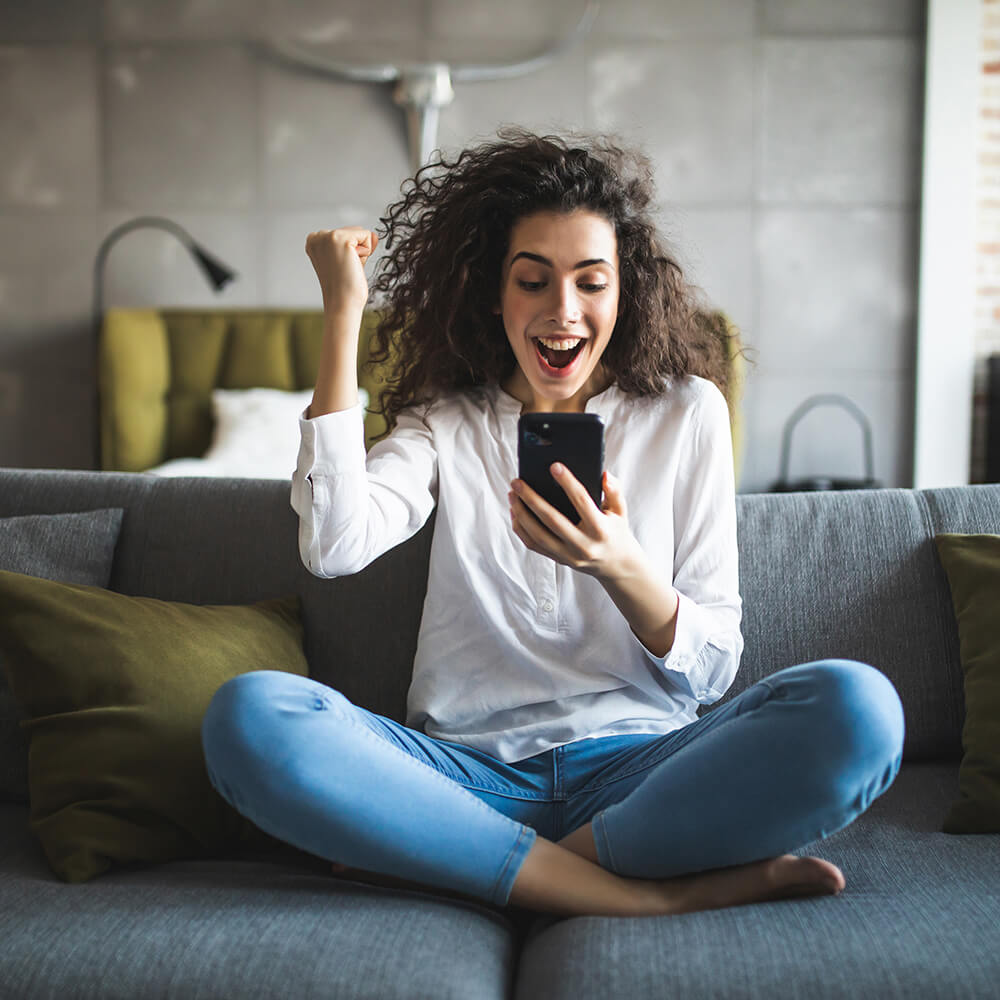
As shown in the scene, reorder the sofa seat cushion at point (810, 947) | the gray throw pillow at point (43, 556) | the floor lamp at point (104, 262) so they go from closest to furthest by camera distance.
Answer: the sofa seat cushion at point (810, 947) → the gray throw pillow at point (43, 556) → the floor lamp at point (104, 262)

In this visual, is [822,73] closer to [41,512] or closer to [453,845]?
[41,512]

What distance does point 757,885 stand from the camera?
118 centimetres

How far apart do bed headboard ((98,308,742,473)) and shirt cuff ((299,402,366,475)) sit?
2811 millimetres

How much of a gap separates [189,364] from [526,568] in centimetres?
295

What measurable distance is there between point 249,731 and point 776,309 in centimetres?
357

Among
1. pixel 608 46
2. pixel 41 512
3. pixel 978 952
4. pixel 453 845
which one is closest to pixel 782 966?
pixel 978 952

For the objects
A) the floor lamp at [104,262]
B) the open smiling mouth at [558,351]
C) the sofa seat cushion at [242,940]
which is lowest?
the sofa seat cushion at [242,940]

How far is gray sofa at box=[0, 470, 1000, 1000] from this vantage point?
40.9 inches

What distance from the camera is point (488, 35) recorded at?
425cm

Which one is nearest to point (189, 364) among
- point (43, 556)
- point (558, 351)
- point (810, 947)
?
point (43, 556)

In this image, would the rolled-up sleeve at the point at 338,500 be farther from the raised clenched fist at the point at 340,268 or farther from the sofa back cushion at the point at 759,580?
the sofa back cushion at the point at 759,580

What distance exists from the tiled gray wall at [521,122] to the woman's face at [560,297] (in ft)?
9.02

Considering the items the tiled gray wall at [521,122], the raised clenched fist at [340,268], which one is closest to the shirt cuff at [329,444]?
the raised clenched fist at [340,268]

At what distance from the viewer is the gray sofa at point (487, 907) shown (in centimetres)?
104
